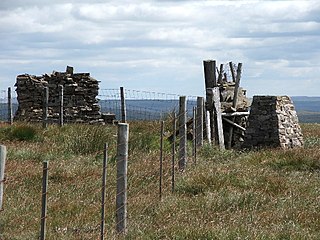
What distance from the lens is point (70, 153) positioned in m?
15.8

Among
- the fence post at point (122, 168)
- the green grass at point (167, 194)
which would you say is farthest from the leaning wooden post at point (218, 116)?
the fence post at point (122, 168)

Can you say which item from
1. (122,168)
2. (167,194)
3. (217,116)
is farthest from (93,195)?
(217,116)

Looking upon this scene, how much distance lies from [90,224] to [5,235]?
1215mm

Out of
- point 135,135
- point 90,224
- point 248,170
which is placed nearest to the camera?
point 90,224

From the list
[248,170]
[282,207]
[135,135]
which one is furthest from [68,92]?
[282,207]

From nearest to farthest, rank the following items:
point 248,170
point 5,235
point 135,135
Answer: point 5,235 → point 248,170 → point 135,135

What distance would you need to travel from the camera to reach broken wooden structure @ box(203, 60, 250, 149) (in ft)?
63.5

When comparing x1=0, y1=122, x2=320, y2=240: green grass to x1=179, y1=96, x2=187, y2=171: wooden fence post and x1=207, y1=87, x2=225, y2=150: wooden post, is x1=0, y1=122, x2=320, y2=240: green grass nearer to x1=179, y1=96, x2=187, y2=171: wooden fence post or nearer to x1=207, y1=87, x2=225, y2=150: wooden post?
x1=179, y1=96, x2=187, y2=171: wooden fence post

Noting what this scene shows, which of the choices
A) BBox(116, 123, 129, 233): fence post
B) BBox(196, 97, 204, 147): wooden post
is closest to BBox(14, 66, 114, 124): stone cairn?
BBox(196, 97, 204, 147): wooden post

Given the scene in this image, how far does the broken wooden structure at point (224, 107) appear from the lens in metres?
19.3

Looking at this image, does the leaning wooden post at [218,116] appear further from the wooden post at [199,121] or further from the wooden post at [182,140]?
the wooden post at [182,140]

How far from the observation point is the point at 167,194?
10.8 metres

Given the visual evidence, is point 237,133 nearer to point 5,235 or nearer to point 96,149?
point 96,149

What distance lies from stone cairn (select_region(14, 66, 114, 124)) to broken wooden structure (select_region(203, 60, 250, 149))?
7.48 metres
